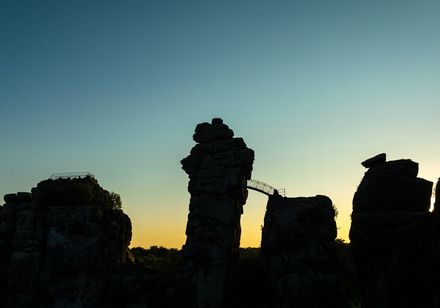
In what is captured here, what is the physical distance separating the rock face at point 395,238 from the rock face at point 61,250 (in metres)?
32.4

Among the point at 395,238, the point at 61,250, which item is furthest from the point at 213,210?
the point at 395,238

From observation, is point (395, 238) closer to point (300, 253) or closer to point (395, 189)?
point (395, 189)

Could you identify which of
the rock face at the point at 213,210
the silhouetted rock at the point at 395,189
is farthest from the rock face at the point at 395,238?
the rock face at the point at 213,210

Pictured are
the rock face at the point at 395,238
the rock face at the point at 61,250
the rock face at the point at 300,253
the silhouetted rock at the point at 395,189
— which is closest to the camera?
the rock face at the point at 395,238

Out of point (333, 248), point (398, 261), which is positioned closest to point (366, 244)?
point (398, 261)

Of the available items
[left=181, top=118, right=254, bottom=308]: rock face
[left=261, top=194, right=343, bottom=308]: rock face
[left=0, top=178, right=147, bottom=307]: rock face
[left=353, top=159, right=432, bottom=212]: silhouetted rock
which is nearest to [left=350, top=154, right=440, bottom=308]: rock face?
[left=353, top=159, right=432, bottom=212]: silhouetted rock

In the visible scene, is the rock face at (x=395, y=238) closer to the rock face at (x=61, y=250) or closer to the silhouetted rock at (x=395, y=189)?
the silhouetted rock at (x=395, y=189)

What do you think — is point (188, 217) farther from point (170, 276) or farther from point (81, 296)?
point (81, 296)

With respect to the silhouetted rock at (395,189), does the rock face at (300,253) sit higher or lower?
Result: lower

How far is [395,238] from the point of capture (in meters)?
37.8

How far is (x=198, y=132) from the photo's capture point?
67.6m

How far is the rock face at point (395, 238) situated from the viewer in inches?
1405

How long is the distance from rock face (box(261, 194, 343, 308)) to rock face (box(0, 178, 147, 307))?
19.3 meters

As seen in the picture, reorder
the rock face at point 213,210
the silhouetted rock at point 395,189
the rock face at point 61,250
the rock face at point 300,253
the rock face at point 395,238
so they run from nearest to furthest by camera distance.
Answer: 1. the rock face at point 395,238
2. the silhouetted rock at point 395,189
3. the rock face at point 300,253
4. the rock face at point 61,250
5. the rock face at point 213,210
